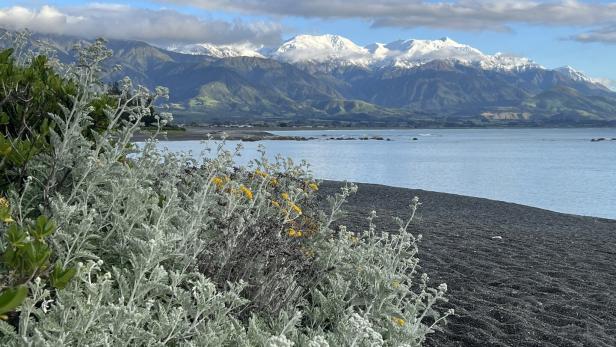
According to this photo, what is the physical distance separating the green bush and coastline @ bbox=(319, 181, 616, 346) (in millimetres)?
1805

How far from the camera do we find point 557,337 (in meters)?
8.10

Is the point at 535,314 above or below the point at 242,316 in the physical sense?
below

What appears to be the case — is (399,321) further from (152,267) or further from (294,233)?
(152,267)

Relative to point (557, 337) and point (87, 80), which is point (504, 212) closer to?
point (557, 337)

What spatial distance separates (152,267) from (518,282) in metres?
7.61

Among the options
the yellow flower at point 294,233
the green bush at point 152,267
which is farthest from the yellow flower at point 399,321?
the yellow flower at point 294,233

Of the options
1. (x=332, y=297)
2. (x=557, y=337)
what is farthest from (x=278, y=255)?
(x=557, y=337)

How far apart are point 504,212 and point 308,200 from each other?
20830mm

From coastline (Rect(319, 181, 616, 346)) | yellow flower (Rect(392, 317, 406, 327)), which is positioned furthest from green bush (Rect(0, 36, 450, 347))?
coastline (Rect(319, 181, 616, 346))

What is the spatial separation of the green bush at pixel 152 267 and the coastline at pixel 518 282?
5.92ft

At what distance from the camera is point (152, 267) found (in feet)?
15.8

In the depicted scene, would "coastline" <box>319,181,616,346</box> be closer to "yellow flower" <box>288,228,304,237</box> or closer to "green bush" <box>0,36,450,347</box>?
"yellow flower" <box>288,228,304,237</box>

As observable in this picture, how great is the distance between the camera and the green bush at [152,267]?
4047 millimetres

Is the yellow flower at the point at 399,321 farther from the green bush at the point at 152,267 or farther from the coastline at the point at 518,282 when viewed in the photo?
the coastline at the point at 518,282
